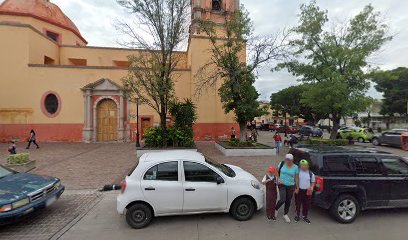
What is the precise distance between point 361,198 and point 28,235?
22.9 ft

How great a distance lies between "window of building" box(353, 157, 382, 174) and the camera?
16.4 feet

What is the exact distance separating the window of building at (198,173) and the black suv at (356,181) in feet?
7.66

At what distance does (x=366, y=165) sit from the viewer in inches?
198

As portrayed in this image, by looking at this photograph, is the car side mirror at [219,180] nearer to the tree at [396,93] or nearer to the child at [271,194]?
the child at [271,194]

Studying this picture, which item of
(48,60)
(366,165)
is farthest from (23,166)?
(48,60)

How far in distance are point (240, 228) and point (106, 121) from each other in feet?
60.7

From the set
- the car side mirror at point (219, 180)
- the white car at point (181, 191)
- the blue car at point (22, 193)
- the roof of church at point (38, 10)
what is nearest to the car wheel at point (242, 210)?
the white car at point (181, 191)

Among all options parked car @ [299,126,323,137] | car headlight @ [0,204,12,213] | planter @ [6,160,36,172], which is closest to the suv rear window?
car headlight @ [0,204,12,213]

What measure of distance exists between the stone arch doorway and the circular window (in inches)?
133

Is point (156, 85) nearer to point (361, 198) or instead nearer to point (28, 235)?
point (28, 235)

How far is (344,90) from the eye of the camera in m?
14.2

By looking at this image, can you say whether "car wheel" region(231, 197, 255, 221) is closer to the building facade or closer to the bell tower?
the building facade

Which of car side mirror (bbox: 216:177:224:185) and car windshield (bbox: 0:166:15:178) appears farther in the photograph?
car windshield (bbox: 0:166:15:178)

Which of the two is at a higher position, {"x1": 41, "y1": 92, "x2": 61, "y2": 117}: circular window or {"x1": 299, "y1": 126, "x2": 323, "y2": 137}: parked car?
{"x1": 41, "y1": 92, "x2": 61, "y2": 117}: circular window
